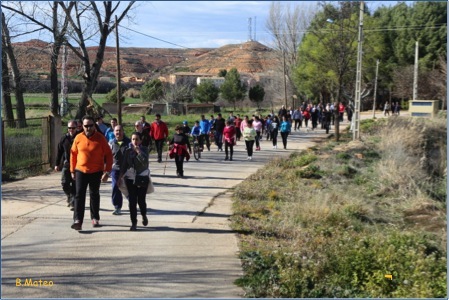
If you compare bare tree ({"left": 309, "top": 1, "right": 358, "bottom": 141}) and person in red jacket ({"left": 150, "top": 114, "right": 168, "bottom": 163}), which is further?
bare tree ({"left": 309, "top": 1, "right": 358, "bottom": 141})

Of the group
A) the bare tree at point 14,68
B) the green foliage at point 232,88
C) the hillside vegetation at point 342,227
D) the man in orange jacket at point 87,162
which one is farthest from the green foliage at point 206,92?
the man in orange jacket at point 87,162

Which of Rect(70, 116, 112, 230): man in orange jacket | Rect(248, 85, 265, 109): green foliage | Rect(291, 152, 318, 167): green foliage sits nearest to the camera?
Rect(70, 116, 112, 230): man in orange jacket

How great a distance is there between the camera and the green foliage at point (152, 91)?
56156mm

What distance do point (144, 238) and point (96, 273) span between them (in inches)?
70.9

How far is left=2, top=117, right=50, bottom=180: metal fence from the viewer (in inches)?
586

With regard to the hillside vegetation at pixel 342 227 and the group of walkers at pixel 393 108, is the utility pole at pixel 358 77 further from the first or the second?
the group of walkers at pixel 393 108

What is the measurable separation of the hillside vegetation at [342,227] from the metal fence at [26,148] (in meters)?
5.84

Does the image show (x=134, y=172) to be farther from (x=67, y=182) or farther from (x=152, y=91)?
(x=152, y=91)

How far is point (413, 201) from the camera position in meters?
16.4

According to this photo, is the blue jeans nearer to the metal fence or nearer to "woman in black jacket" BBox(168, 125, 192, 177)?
"woman in black jacket" BBox(168, 125, 192, 177)

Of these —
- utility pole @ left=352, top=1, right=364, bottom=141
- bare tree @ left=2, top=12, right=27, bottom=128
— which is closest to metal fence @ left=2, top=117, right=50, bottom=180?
bare tree @ left=2, top=12, right=27, bottom=128

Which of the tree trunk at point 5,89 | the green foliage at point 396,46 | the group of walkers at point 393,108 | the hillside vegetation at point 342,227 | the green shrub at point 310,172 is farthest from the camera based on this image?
the green foliage at point 396,46

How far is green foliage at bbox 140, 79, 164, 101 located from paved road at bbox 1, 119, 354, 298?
1708 inches

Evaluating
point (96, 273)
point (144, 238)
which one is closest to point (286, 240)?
point (144, 238)
